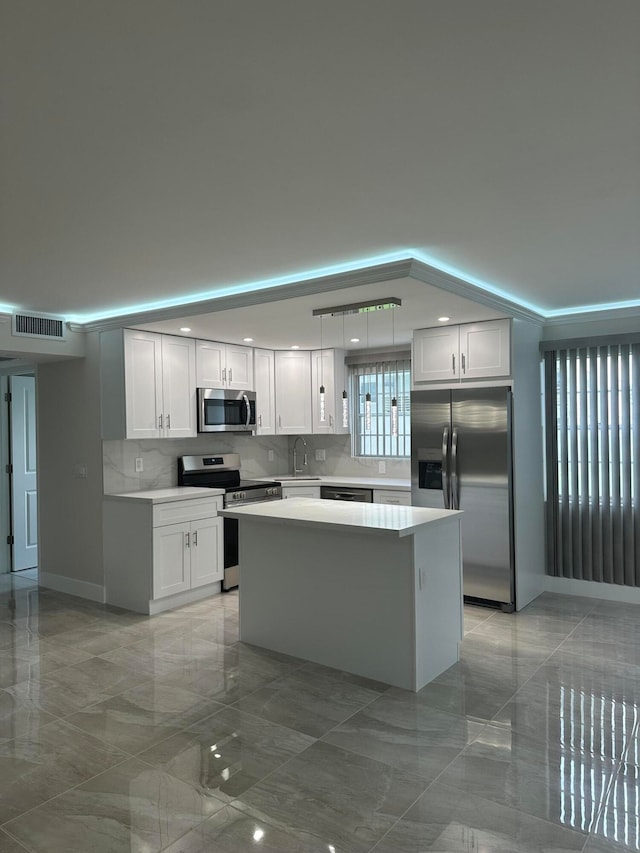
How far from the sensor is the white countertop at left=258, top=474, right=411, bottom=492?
5.86m

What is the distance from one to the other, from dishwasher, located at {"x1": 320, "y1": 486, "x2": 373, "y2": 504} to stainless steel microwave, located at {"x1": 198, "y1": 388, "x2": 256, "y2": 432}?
0.98m

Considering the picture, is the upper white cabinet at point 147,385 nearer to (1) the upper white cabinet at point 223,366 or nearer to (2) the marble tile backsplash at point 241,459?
(1) the upper white cabinet at point 223,366

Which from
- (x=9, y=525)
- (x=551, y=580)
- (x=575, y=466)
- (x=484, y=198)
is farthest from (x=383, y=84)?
(x=9, y=525)

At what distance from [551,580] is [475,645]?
1702 millimetres

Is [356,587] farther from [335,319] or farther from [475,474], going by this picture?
[335,319]

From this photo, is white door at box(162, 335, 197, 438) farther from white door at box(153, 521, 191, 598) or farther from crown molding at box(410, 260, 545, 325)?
crown molding at box(410, 260, 545, 325)

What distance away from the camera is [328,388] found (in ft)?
21.6

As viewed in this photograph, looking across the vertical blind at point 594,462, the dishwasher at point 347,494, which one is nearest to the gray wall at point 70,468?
the dishwasher at point 347,494

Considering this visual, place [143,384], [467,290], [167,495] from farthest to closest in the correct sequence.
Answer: [143,384], [167,495], [467,290]

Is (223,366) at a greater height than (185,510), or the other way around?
(223,366)

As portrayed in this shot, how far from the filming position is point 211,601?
17.4ft

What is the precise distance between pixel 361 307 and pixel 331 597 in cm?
188

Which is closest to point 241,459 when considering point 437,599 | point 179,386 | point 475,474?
point 179,386

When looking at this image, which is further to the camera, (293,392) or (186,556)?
(293,392)
